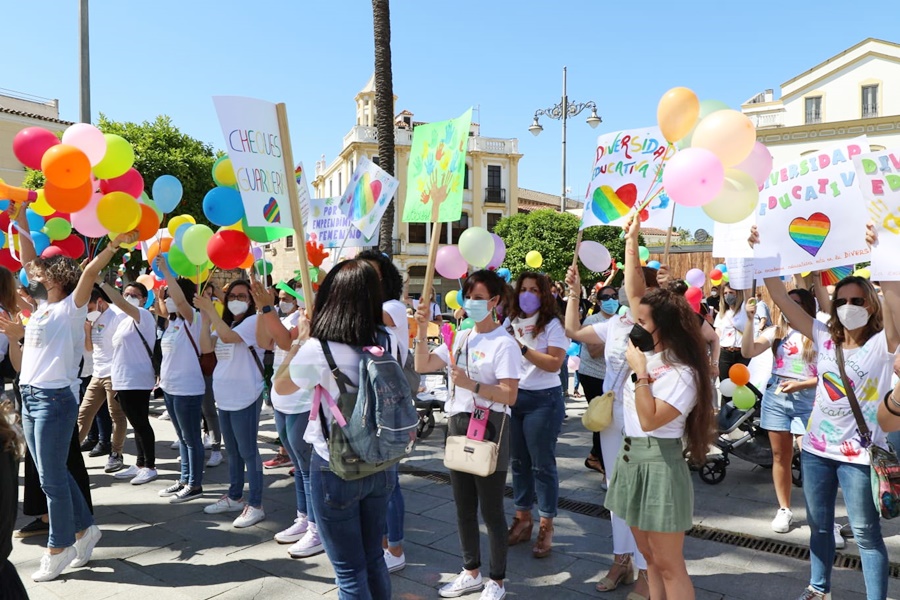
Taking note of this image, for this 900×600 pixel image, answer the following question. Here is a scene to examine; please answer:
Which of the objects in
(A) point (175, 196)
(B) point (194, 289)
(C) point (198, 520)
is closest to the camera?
(C) point (198, 520)

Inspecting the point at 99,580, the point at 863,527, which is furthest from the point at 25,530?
the point at 863,527

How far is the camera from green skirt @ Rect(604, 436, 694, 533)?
8.24 feet

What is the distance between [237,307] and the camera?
4617 millimetres

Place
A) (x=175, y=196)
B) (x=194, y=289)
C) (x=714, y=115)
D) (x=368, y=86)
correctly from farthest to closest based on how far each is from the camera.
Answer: (x=368, y=86)
(x=194, y=289)
(x=175, y=196)
(x=714, y=115)

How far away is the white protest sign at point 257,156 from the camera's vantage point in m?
3.14

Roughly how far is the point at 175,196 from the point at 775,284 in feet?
14.5

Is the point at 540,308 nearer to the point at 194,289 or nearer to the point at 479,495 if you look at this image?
the point at 479,495

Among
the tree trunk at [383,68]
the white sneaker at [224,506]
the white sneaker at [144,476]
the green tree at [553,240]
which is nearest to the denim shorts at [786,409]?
the white sneaker at [224,506]

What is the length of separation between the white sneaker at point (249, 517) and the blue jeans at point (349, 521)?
2.19 metres

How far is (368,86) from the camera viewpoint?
42375mm

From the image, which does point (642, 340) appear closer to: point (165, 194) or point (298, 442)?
point (298, 442)

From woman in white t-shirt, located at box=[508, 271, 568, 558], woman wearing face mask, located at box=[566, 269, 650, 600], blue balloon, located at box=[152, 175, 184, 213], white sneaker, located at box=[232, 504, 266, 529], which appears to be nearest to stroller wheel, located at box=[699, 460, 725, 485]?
woman in white t-shirt, located at box=[508, 271, 568, 558]

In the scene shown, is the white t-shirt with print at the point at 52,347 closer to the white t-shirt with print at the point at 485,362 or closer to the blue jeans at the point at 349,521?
the blue jeans at the point at 349,521

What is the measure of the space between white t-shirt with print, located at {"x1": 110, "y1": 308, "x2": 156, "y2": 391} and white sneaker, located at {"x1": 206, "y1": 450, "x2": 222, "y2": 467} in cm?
98
